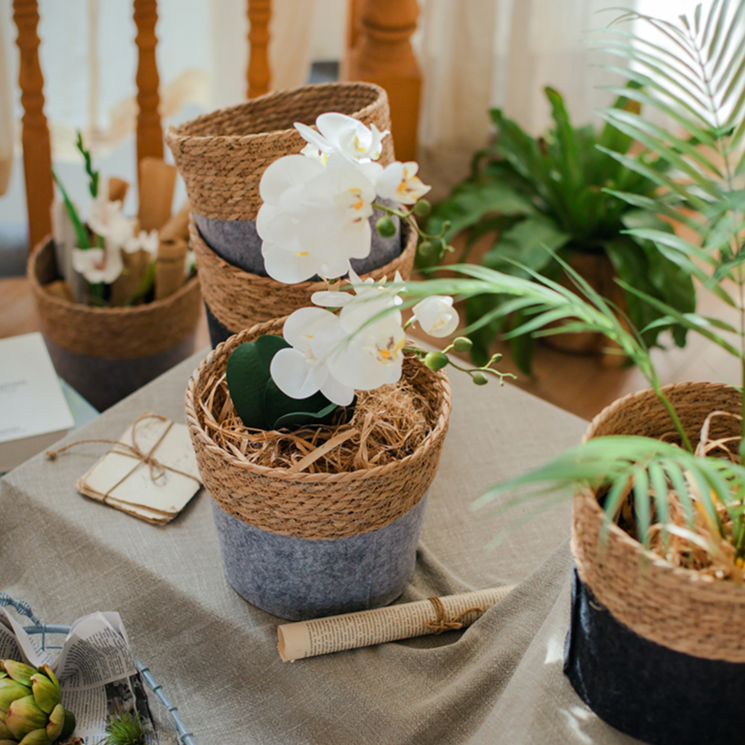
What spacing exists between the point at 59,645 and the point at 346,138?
559 millimetres

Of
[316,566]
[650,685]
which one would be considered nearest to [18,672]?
[316,566]

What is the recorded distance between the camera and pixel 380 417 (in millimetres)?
700

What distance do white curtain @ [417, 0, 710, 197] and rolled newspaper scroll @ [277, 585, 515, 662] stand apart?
1.65m

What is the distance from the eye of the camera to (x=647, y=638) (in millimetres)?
479

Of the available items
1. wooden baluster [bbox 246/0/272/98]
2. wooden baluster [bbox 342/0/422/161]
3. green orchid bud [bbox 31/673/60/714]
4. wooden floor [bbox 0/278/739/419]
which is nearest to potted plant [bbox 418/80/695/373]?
wooden floor [bbox 0/278/739/419]

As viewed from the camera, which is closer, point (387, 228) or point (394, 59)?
point (387, 228)

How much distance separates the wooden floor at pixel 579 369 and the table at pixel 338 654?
2.74ft

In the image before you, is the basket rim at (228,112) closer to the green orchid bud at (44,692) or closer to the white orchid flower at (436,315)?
the white orchid flower at (436,315)

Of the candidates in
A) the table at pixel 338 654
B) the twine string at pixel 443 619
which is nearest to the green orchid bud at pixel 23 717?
the table at pixel 338 654

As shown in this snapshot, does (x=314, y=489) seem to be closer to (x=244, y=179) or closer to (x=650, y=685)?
(x=650, y=685)

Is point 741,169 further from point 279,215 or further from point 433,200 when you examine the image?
point 433,200

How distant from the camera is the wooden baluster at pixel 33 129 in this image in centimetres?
148

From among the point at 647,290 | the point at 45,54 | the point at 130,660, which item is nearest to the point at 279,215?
the point at 130,660

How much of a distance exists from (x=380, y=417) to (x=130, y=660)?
303 millimetres
